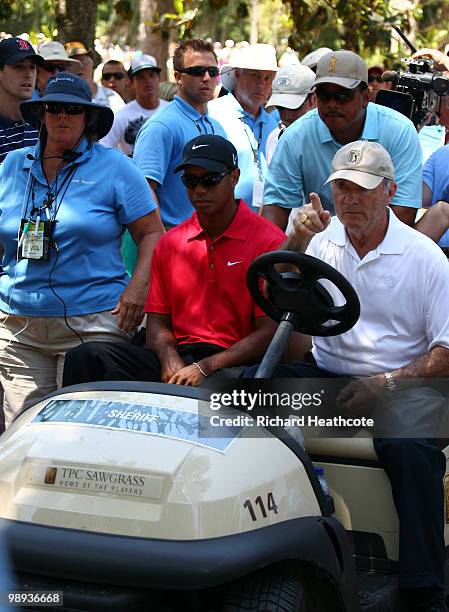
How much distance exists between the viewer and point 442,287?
3.88m

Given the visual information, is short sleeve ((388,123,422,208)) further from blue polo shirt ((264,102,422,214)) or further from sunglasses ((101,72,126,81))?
sunglasses ((101,72,126,81))

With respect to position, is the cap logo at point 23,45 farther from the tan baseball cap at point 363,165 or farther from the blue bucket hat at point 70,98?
the tan baseball cap at point 363,165

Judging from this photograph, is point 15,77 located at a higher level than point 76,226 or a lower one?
higher

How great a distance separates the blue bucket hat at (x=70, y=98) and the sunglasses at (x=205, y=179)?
70 cm

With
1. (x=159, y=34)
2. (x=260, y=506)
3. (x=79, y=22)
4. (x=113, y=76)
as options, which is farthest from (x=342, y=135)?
(x=159, y=34)

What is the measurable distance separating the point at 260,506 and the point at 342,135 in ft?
8.23

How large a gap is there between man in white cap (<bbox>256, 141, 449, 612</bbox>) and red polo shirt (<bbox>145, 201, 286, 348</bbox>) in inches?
11.5

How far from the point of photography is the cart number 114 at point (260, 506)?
2979 mm

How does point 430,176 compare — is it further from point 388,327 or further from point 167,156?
point 388,327

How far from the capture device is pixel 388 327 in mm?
3957

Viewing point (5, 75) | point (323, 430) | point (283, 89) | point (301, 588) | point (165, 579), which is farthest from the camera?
point (283, 89)

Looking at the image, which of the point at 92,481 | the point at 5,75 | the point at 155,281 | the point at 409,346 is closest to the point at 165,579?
the point at 92,481

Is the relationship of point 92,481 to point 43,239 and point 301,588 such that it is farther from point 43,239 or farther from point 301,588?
point 43,239

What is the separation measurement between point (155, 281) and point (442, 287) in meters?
1.23
